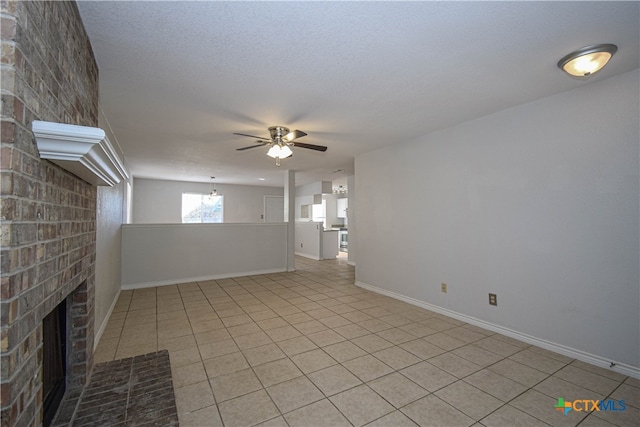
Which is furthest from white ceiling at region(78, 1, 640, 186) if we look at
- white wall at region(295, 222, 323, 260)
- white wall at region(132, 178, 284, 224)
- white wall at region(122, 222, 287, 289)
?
white wall at region(132, 178, 284, 224)

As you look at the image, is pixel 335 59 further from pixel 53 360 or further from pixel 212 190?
pixel 212 190

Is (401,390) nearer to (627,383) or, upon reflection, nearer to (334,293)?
(627,383)

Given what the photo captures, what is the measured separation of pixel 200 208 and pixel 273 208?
7.83ft

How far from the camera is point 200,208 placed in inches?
345

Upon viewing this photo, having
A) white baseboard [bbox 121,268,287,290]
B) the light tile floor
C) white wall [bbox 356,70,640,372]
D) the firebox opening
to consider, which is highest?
white wall [bbox 356,70,640,372]

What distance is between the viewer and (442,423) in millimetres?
1680

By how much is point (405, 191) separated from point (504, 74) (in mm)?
1979

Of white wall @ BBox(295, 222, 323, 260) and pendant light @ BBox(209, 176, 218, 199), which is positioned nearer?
white wall @ BBox(295, 222, 323, 260)

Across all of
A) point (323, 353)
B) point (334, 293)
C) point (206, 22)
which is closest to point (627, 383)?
point (323, 353)

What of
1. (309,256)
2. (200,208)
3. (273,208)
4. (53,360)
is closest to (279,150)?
(53,360)

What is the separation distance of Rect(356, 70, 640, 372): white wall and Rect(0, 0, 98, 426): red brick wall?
352cm

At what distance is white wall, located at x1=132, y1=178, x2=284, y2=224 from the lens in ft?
25.8

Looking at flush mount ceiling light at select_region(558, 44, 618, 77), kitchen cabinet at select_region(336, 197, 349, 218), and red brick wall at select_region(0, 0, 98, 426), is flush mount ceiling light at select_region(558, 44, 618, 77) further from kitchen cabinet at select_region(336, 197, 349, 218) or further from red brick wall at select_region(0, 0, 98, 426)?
kitchen cabinet at select_region(336, 197, 349, 218)

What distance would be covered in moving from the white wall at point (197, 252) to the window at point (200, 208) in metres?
3.29
